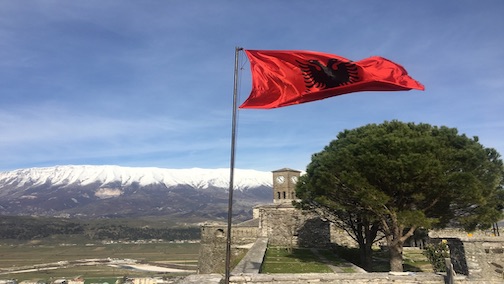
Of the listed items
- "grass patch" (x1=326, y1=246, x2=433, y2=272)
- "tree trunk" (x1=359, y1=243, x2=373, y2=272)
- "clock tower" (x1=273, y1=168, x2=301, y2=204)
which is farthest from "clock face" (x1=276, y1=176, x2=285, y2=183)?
"tree trunk" (x1=359, y1=243, x2=373, y2=272)

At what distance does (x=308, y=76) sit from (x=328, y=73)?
594 millimetres

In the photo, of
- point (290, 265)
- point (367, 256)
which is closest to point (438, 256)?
point (367, 256)

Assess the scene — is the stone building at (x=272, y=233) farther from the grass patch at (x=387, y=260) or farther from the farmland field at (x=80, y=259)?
the farmland field at (x=80, y=259)

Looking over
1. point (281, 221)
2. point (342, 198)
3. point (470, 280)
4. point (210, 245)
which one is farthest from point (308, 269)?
point (210, 245)

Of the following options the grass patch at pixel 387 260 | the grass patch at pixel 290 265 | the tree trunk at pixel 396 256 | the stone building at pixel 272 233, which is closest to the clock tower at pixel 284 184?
the stone building at pixel 272 233

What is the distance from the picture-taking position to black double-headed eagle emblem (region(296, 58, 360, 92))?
10.4m

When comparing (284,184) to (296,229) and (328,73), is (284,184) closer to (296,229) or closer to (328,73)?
(296,229)

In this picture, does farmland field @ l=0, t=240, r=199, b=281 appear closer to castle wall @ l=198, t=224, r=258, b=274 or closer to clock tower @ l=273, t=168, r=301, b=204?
clock tower @ l=273, t=168, r=301, b=204

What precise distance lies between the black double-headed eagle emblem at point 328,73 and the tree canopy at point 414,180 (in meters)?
8.99

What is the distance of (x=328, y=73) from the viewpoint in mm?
10414

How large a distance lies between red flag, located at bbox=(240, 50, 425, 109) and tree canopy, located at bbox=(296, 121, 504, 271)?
870 cm

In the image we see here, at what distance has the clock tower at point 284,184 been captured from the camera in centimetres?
7181

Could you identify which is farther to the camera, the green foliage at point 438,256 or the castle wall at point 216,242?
the castle wall at point 216,242

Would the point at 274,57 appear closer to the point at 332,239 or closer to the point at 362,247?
the point at 362,247
